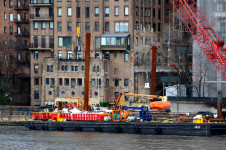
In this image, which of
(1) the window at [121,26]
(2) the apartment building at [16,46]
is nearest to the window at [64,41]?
(1) the window at [121,26]

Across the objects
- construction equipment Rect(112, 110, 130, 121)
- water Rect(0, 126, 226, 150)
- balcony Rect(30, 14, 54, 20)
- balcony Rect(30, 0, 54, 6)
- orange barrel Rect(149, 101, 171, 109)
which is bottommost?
water Rect(0, 126, 226, 150)

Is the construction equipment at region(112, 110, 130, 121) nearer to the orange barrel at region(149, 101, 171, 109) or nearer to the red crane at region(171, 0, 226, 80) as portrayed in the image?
the orange barrel at region(149, 101, 171, 109)

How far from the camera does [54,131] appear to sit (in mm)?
109000

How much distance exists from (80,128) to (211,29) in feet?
116

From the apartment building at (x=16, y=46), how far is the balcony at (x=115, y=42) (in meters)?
21.3

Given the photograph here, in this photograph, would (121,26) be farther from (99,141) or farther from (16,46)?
(99,141)

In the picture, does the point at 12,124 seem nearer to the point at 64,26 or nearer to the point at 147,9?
the point at 64,26

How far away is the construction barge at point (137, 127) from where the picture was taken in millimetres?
98938

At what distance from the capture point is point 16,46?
164 metres

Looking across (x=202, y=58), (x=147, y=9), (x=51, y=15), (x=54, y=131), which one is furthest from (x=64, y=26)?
(x=54, y=131)

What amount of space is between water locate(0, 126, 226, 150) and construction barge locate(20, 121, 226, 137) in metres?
1.86

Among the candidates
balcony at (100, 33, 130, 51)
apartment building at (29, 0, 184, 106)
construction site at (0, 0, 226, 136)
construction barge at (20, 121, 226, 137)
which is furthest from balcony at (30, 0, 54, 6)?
construction barge at (20, 121, 226, 137)

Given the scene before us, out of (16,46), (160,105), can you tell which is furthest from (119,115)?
(16,46)

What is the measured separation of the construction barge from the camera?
325ft
